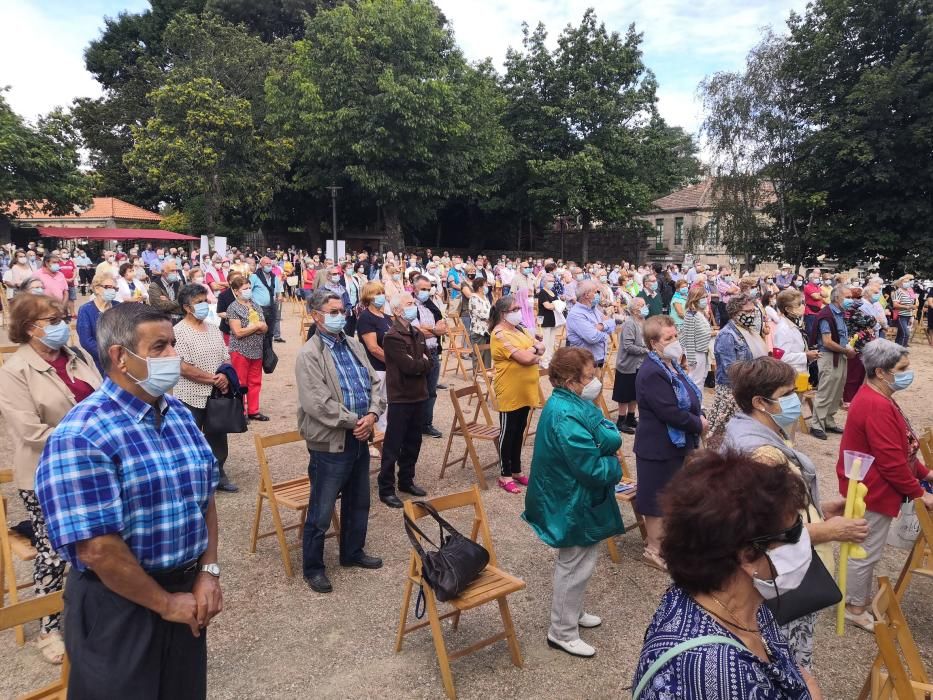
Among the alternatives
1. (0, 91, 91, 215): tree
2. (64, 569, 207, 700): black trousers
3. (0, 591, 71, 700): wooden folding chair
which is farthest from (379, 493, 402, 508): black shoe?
(0, 91, 91, 215): tree

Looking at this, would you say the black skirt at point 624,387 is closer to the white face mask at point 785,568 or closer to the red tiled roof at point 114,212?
the white face mask at point 785,568

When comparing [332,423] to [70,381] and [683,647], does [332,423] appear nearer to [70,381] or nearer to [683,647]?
[70,381]

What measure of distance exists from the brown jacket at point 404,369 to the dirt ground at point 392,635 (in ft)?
3.42

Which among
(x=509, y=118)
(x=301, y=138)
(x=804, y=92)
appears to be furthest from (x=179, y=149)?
(x=804, y=92)

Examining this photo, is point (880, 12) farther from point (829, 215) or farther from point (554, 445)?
point (554, 445)

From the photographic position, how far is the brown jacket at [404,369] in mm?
5383

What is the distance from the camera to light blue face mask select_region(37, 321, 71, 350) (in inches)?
135

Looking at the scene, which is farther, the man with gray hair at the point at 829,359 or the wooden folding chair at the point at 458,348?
the wooden folding chair at the point at 458,348

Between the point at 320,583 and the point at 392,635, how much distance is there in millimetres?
700

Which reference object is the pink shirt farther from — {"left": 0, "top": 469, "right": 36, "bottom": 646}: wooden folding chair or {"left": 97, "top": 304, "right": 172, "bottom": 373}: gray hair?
{"left": 97, "top": 304, "right": 172, "bottom": 373}: gray hair

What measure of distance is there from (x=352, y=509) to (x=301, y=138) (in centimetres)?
3206

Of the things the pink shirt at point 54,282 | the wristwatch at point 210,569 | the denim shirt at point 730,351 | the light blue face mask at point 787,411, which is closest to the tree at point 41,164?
the pink shirt at point 54,282

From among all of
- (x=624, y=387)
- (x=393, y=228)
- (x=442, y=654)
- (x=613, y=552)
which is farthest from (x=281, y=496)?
(x=393, y=228)

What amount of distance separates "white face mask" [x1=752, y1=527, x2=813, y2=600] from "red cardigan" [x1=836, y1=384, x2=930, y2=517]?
6.16 feet
